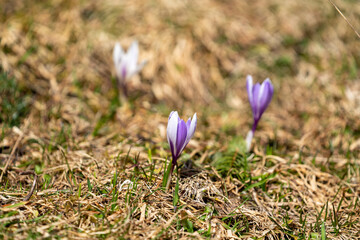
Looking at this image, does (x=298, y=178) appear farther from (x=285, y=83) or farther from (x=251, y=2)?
(x=251, y=2)

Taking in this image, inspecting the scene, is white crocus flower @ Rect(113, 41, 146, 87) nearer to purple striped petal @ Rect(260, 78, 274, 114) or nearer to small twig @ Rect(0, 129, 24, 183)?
small twig @ Rect(0, 129, 24, 183)

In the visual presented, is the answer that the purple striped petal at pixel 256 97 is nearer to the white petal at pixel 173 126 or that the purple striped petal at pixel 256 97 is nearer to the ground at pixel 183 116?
the ground at pixel 183 116

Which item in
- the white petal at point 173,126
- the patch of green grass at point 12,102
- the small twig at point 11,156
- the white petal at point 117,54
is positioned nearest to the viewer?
the white petal at point 173,126

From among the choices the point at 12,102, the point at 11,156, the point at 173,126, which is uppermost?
the point at 173,126

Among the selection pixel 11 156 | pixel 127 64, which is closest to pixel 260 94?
pixel 127 64

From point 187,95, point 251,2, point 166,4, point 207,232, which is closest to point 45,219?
point 207,232

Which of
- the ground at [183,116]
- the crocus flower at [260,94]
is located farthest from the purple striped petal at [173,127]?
the crocus flower at [260,94]

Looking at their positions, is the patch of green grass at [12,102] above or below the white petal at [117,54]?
below

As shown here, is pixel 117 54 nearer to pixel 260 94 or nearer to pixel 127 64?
pixel 127 64
